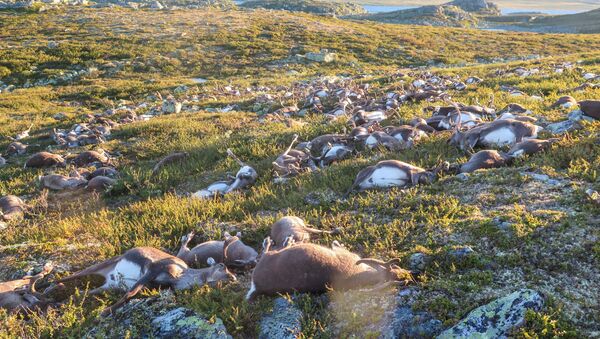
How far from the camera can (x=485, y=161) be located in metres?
6.45

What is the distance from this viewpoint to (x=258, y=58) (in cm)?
3347

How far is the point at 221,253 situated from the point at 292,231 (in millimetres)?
913

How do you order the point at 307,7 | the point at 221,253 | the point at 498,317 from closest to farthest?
the point at 498,317 → the point at 221,253 → the point at 307,7

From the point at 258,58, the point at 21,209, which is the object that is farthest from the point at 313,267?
the point at 258,58

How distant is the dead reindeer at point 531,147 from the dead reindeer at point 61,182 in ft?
29.0

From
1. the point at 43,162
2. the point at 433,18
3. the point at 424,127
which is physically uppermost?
the point at 433,18

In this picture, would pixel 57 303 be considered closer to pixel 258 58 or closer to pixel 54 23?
pixel 258 58

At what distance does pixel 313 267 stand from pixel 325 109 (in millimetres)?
11721

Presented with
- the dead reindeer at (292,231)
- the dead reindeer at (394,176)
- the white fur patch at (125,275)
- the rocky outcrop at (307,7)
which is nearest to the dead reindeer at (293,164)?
the dead reindeer at (394,176)

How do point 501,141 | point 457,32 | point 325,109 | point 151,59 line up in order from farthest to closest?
point 457,32 → point 151,59 → point 325,109 → point 501,141

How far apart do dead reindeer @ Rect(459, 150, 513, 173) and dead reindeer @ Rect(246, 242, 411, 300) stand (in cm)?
323

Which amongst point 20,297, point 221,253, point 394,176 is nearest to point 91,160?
point 20,297

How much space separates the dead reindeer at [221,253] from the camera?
479 cm

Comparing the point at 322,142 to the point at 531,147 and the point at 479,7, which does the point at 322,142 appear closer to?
the point at 531,147
